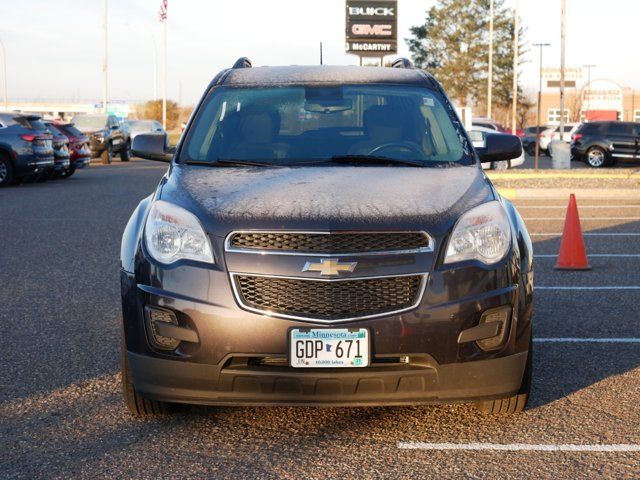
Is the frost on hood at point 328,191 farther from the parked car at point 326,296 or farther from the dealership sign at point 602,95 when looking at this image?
the dealership sign at point 602,95

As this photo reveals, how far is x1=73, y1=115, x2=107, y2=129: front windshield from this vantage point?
39.1 m

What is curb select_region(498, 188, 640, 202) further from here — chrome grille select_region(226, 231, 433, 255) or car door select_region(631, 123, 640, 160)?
chrome grille select_region(226, 231, 433, 255)

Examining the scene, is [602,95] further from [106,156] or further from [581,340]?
[581,340]

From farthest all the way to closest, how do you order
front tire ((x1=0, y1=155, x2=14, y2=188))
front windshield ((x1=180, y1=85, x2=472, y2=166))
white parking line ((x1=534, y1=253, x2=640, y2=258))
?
front tire ((x1=0, y1=155, x2=14, y2=188))
white parking line ((x1=534, y1=253, x2=640, y2=258))
front windshield ((x1=180, y1=85, x2=472, y2=166))

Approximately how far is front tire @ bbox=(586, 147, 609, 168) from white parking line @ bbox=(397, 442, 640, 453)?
3355 cm

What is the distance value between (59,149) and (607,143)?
65.2ft

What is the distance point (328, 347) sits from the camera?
4430mm

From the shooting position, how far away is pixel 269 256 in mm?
4469

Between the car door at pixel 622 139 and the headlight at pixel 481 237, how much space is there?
33197mm

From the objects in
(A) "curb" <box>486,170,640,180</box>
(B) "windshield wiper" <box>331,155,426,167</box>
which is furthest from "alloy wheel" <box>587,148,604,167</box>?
(B) "windshield wiper" <box>331,155,426,167</box>

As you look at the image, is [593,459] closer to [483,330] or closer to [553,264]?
[483,330]

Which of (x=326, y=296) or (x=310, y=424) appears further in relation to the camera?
(x=310, y=424)

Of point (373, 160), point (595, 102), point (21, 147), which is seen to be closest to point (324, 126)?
point (373, 160)

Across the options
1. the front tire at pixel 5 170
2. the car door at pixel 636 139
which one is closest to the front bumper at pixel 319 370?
the front tire at pixel 5 170
